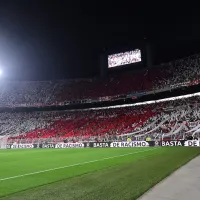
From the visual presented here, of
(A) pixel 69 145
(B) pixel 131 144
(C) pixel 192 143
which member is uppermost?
(A) pixel 69 145

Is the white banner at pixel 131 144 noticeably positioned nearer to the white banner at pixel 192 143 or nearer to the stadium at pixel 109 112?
the stadium at pixel 109 112

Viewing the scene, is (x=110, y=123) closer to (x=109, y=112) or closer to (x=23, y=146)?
(x=109, y=112)

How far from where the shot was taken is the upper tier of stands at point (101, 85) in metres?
46.3

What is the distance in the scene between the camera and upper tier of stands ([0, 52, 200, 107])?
4634cm

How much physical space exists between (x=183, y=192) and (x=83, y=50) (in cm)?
5185

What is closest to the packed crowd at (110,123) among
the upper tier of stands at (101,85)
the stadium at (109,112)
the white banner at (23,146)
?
the stadium at (109,112)

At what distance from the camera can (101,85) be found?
57875 millimetres

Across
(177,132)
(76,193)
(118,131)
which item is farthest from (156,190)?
(118,131)

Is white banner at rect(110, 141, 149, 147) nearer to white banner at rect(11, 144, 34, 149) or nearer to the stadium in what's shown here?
the stadium

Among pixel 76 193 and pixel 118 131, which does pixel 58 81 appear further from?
pixel 76 193

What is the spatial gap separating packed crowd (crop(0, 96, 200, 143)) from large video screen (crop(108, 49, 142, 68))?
27.6 feet

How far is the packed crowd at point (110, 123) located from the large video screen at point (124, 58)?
8.41 m

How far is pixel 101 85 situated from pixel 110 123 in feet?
44.1

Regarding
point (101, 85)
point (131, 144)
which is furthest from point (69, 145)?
point (101, 85)
